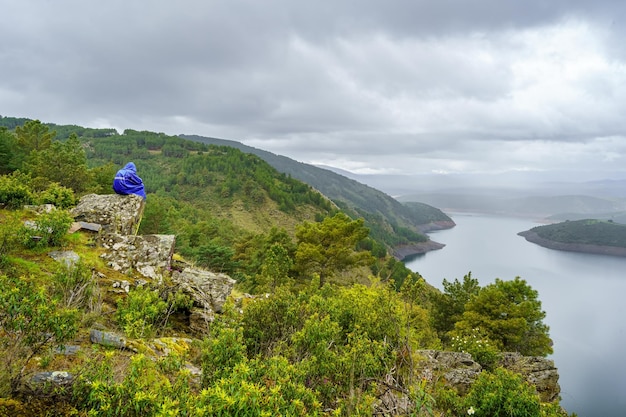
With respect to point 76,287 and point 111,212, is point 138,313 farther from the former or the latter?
point 111,212

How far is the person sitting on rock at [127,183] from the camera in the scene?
13.2 metres

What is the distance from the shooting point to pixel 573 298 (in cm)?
7062

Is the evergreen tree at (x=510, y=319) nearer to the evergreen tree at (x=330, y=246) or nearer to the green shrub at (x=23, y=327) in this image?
the evergreen tree at (x=330, y=246)

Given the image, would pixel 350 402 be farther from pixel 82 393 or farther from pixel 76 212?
pixel 76 212

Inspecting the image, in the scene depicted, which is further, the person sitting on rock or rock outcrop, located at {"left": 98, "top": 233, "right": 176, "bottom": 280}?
the person sitting on rock

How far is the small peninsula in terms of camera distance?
134375 millimetres

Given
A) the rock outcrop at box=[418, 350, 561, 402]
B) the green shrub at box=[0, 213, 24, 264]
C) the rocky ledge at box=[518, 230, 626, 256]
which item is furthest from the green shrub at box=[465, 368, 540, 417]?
the rocky ledge at box=[518, 230, 626, 256]

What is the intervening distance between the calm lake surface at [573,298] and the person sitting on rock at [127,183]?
1212 inches

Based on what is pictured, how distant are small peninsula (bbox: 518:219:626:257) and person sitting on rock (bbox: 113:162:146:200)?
172m

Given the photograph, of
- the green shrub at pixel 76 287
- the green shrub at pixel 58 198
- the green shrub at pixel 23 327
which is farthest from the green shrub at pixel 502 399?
the green shrub at pixel 58 198

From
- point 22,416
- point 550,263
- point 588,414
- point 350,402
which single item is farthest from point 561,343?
point 550,263

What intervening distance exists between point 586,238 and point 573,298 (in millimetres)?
95710

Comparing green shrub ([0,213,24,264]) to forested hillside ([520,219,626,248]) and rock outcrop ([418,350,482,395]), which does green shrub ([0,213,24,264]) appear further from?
forested hillside ([520,219,626,248])

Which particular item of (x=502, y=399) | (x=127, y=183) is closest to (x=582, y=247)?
(x=502, y=399)
